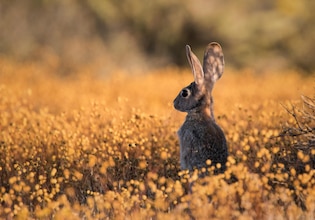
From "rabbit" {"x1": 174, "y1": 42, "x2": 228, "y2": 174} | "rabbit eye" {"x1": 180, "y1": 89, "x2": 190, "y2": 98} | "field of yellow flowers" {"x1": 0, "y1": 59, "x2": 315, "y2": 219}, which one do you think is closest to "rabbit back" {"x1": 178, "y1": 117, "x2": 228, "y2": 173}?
"rabbit" {"x1": 174, "y1": 42, "x2": 228, "y2": 174}

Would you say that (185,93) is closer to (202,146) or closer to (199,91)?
(199,91)

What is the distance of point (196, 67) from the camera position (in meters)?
6.37

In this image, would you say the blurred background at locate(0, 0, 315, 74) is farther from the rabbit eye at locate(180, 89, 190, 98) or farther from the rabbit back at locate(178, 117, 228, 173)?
the rabbit back at locate(178, 117, 228, 173)

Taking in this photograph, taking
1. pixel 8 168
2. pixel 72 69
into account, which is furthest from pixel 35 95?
pixel 8 168

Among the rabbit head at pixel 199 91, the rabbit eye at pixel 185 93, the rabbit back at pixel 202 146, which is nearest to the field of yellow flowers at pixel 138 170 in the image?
the rabbit back at pixel 202 146

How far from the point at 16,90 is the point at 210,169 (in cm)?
681

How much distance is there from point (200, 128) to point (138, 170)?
1.08 m

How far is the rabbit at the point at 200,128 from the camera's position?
20.6ft

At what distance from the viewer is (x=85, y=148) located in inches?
275

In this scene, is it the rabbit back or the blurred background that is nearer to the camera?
the rabbit back

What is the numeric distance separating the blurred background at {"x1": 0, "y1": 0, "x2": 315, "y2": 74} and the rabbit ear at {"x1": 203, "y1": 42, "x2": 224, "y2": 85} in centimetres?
877

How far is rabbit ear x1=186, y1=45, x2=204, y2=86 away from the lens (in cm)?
632

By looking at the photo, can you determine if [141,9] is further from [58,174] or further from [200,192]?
[200,192]

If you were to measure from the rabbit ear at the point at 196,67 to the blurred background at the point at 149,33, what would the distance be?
9005mm
